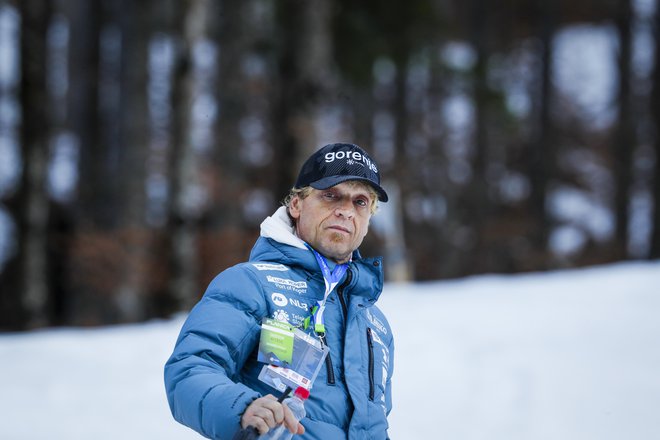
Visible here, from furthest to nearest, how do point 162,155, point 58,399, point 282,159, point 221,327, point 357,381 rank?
point 162,155 → point 282,159 → point 58,399 → point 357,381 → point 221,327

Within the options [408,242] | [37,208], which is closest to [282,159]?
[37,208]

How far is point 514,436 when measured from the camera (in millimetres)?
4566

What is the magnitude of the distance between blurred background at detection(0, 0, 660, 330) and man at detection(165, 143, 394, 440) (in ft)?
20.5

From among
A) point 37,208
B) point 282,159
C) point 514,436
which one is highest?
point 282,159

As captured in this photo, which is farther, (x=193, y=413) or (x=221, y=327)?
(x=221, y=327)

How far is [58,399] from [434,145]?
1650cm

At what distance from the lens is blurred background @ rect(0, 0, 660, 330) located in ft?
32.3

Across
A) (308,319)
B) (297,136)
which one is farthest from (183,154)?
(308,319)

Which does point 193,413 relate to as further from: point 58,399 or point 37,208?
point 37,208

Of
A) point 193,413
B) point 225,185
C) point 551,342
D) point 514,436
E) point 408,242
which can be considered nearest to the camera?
point 193,413

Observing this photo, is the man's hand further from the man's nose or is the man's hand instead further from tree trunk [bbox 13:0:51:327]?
tree trunk [bbox 13:0:51:327]

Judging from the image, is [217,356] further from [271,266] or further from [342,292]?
[342,292]

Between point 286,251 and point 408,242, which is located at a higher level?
point 286,251

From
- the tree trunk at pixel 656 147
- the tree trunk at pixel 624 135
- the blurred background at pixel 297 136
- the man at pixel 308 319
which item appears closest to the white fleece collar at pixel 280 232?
the man at pixel 308 319
